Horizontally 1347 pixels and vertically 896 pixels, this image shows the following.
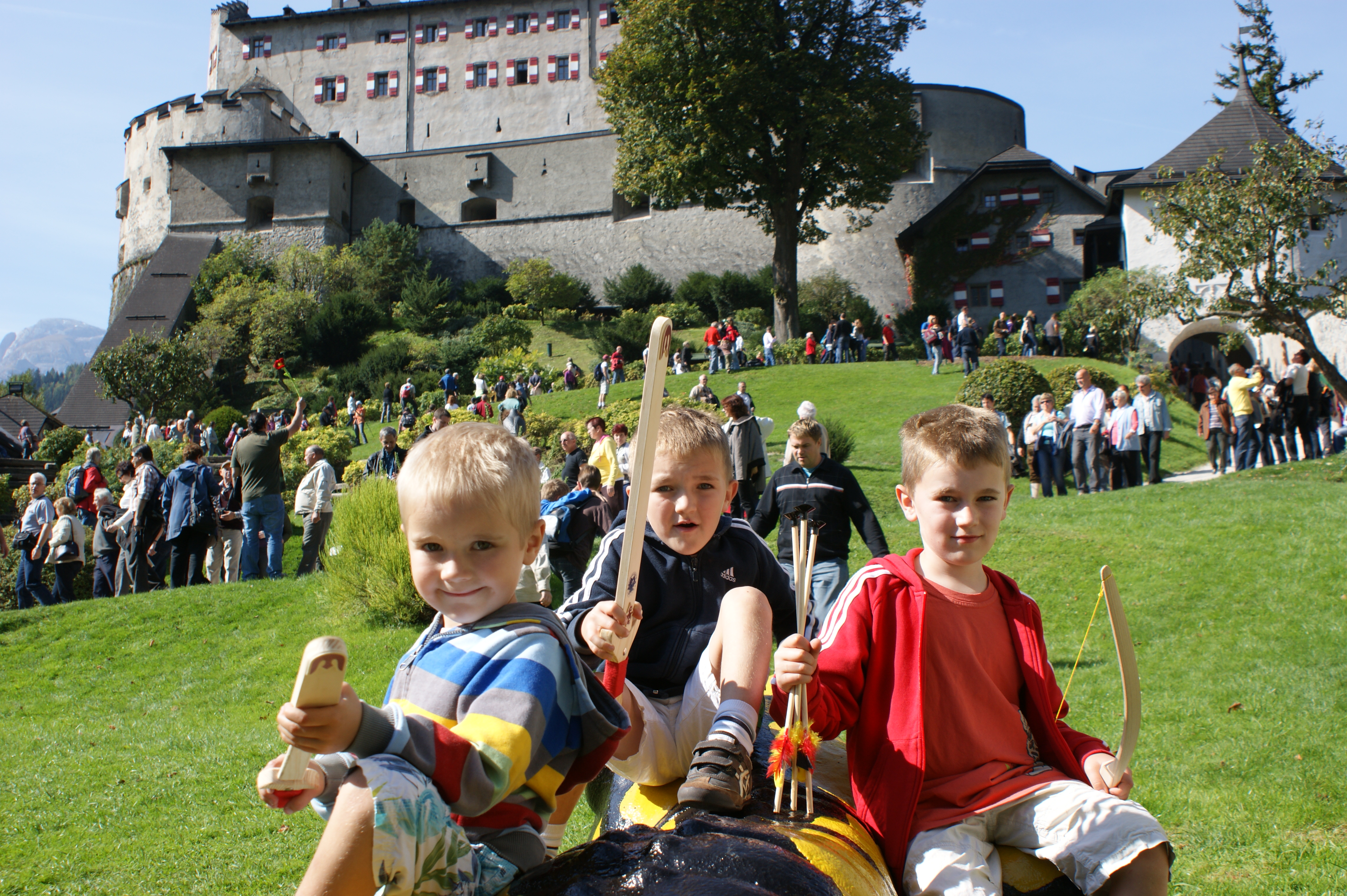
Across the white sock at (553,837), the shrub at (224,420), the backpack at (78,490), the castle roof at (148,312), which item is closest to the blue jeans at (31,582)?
the backpack at (78,490)

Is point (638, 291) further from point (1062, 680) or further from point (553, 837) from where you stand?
point (553, 837)

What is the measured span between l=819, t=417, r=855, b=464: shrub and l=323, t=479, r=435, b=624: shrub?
8119 millimetres

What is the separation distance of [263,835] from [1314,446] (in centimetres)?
1727

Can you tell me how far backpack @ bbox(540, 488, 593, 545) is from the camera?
8102 mm

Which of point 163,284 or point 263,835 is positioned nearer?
point 263,835

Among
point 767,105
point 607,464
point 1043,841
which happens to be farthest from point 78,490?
point 767,105

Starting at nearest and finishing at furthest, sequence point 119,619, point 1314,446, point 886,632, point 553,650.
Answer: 1. point 553,650
2. point 886,632
3. point 119,619
4. point 1314,446

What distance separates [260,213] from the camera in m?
51.8

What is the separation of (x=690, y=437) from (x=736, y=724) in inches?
43.3

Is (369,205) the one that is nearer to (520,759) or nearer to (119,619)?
(119,619)

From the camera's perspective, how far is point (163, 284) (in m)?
47.1

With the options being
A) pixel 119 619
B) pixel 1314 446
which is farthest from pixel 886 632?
pixel 1314 446

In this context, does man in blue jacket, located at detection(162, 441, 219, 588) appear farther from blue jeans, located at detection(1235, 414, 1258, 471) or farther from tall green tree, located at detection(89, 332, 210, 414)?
tall green tree, located at detection(89, 332, 210, 414)

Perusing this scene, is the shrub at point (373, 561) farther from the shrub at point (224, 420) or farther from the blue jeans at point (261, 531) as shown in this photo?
the shrub at point (224, 420)
